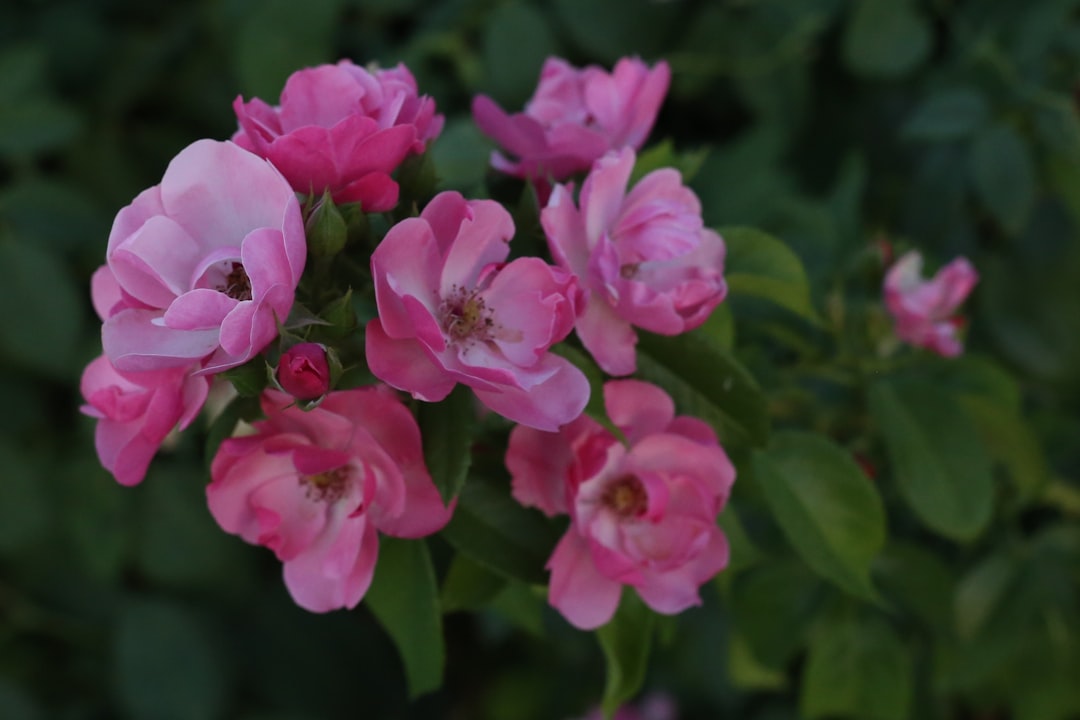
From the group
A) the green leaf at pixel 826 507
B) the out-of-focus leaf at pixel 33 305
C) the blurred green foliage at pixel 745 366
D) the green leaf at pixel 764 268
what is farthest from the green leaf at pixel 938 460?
the out-of-focus leaf at pixel 33 305

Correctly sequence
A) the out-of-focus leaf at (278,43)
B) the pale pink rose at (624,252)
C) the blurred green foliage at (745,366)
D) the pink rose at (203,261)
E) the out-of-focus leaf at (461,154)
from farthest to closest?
the out-of-focus leaf at (278,43) < the blurred green foliage at (745,366) < the out-of-focus leaf at (461,154) < the pale pink rose at (624,252) < the pink rose at (203,261)

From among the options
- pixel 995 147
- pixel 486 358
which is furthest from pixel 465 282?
pixel 995 147

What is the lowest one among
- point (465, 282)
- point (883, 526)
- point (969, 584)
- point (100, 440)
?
point (969, 584)

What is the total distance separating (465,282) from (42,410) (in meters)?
1.13

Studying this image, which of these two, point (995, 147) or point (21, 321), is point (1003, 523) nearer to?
point (995, 147)

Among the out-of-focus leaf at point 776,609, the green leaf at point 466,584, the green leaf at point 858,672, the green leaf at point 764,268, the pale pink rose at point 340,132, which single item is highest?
the pale pink rose at point 340,132

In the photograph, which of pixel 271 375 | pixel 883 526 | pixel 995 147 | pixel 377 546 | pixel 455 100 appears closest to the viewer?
pixel 271 375

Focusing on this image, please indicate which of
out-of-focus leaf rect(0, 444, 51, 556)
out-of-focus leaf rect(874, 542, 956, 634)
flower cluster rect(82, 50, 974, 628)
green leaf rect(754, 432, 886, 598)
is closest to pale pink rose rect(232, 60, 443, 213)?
flower cluster rect(82, 50, 974, 628)

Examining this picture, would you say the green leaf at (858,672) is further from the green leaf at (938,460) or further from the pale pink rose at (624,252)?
the pale pink rose at (624,252)

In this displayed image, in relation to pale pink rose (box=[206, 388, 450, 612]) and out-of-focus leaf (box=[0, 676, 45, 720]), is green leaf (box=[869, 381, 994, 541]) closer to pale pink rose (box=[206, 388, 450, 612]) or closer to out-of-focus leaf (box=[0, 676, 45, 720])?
pale pink rose (box=[206, 388, 450, 612])

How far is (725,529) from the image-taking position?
825 mm

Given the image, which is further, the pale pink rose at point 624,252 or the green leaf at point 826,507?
the green leaf at point 826,507

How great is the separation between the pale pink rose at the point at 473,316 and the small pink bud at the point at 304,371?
33 millimetres

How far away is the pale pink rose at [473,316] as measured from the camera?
538mm
